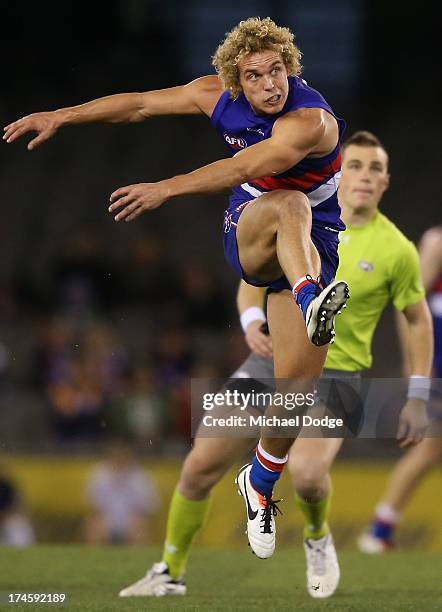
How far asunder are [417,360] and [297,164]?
4.58ft

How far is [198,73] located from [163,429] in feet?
19.9

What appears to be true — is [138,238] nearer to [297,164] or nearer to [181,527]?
[181,527]

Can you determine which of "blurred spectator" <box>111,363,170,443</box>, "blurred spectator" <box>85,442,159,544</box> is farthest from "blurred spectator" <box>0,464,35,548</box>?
"blurred spectator" <box>111,363,170,443</box>

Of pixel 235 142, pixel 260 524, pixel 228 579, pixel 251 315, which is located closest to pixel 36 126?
pixel 235 142

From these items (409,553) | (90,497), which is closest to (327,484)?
(409,553)

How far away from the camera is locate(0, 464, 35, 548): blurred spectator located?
9031 mm

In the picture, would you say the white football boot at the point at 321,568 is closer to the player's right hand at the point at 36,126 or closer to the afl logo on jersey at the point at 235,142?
the afl logo on jersey at the point at 235,142

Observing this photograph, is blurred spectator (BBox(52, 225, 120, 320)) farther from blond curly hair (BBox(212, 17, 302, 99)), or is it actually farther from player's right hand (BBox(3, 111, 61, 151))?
blond curly hair (BBox(212, 17, 302, 99))

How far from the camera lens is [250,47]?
5312 millimetres

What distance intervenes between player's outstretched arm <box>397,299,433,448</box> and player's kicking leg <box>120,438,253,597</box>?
82 centimetres

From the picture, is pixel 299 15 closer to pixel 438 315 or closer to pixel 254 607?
pixel 438 315

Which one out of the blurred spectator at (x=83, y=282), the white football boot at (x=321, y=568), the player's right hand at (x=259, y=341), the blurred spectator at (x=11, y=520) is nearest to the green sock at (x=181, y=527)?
the white football boot at (x=321, y=568)

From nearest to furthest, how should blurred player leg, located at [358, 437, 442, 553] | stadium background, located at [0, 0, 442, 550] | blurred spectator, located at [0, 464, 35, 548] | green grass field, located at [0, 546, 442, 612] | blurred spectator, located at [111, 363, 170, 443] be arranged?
green grass field, located at [0, 546, 442, 612], blurred player leg, located at [358, 437, 442, 553], blurred spectator, located at [0, 464, 35, 548], stadium background, located at [0, 0, 442, 550], blurred spectator, located at [111, 363, 170, 443]

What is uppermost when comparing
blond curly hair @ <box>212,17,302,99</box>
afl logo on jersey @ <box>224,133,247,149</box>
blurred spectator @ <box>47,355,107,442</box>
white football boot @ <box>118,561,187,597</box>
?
blond curly hair @ <box>212,17,302,99</box>
